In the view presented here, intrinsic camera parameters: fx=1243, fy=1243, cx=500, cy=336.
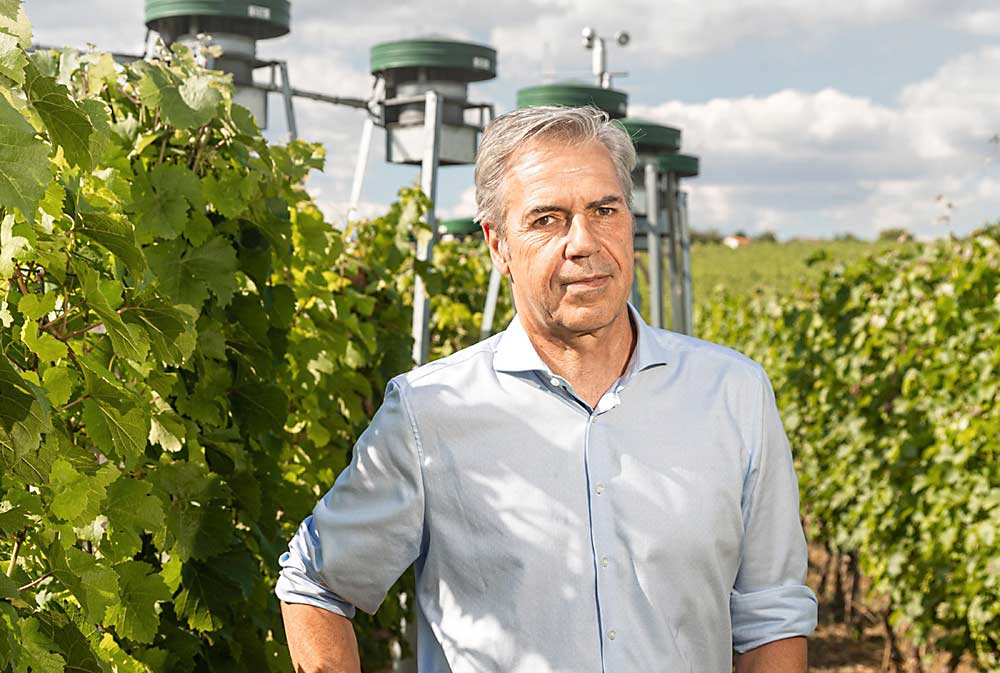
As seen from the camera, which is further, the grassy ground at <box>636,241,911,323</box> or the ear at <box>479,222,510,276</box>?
the grassy ground at <box>636,241,911,323</box>

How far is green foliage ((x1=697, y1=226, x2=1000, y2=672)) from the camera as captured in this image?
546 cm

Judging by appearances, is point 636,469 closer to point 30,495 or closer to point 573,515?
point 573,515

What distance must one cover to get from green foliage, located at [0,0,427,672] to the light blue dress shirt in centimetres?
36

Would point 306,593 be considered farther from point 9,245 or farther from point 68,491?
point 9,245

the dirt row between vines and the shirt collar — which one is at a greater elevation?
the shirt collar

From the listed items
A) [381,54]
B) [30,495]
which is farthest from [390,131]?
[30,495]

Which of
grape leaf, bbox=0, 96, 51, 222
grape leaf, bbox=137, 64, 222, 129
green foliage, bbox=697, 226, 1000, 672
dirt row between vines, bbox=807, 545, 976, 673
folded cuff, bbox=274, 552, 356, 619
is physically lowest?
dirt row between vines, bbox=807, 545, 976, 673

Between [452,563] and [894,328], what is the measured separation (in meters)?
5.12

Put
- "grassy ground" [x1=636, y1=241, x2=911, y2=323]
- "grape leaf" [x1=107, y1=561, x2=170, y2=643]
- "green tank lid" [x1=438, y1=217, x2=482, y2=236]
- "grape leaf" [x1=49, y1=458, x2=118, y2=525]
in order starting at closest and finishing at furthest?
"grape leaf" [x1=49, y1=458, x2=118, y2=525]
"grape leaf" [x1=107, y1=561, x2=170, y2=643]
"green tank lid" [x1=438, y1=217, x2=482, y2=236]
"grassy ground" [x1=636, y1=241, x2=911, y2=323]

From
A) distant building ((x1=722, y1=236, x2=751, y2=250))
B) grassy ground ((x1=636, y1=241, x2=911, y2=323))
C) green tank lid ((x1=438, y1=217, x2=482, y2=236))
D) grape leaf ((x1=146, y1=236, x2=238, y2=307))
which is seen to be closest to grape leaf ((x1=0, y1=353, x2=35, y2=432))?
grape leaf ((x1=146, y1=236, x2=238, y2=307))

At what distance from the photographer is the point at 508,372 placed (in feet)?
6.71

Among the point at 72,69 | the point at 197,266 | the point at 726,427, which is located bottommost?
the point at 726,427

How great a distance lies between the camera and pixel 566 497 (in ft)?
6.37

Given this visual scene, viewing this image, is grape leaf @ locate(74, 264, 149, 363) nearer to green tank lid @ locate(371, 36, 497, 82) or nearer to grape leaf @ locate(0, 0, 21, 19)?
grape leaf @ locate(0, 0, 21, 19)
